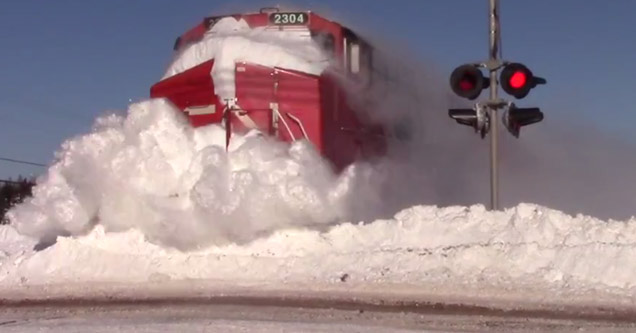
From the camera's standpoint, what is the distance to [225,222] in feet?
38.8

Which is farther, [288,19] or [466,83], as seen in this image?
[288,19]

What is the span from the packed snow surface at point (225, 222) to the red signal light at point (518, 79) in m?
1.58

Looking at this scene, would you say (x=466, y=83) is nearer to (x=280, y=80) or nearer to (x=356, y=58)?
(x=356, y=58)

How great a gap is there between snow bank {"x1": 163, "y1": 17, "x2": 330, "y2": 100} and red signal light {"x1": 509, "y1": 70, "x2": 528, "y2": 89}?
104 inches

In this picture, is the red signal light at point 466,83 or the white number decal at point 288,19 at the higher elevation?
the white number decal at point 288,19

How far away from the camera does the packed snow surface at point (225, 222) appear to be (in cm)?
1124

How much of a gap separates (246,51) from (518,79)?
3764mm

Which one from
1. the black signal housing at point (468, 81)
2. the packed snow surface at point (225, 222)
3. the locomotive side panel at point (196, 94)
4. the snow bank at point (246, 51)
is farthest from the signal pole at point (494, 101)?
the locomotive side panel at point (196, 94)

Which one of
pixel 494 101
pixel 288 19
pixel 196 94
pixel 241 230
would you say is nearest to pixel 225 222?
pixel 241 230

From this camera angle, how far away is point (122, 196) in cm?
1222

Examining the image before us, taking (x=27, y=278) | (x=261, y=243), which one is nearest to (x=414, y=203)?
(x=261, y=243)

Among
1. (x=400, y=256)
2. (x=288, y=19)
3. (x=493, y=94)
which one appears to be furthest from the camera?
(x=288, y=19)

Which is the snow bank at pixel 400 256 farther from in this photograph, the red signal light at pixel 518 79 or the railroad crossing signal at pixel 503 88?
the red signal light at pixel 518 79

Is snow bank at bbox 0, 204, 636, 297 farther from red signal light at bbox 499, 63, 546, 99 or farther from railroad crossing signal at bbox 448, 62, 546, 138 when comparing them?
red signal light at bbox 499, 63, 546, 99
